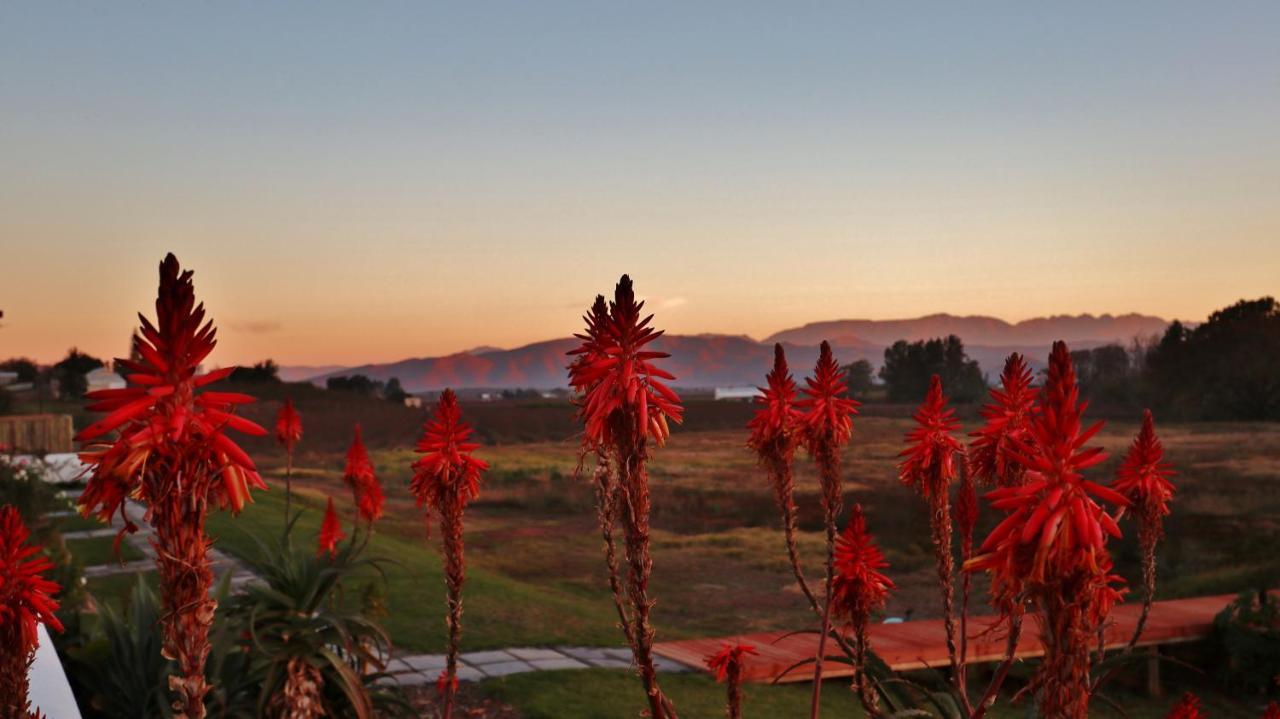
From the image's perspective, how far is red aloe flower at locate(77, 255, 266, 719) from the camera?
1969 millimetres

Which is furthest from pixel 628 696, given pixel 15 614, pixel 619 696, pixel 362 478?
pixel 15 614

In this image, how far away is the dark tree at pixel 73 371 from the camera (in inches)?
1742

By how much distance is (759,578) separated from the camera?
1928cm

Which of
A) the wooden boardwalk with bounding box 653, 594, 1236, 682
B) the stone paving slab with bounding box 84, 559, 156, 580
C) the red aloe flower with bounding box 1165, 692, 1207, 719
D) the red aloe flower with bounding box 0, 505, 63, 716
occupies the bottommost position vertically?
the wooden boardwalk with bounding box 653, 594, 1236, 682

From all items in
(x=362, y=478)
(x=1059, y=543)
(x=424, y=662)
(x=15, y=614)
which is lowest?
(x=424, y=662)

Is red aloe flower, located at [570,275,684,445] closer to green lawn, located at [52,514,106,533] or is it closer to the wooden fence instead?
green lawn, located at [52,514,106,533]

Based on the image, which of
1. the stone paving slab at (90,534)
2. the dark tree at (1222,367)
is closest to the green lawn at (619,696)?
the stone paving slab at (90,534)

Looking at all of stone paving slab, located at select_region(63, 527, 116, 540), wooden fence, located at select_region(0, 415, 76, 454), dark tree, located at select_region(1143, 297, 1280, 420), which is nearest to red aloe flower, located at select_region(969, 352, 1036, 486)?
stone paving slab, located at select_region(63, 527, 116, 540)

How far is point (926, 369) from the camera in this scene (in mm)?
53125

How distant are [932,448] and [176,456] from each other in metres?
3.46

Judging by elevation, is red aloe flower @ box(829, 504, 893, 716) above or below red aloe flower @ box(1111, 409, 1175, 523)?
below

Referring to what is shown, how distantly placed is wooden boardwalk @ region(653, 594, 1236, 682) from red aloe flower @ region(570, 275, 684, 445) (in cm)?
580

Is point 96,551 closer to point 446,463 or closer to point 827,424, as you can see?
point 446,463

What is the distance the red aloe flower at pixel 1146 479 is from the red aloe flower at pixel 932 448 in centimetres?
73
